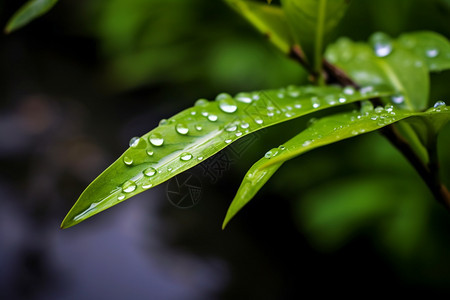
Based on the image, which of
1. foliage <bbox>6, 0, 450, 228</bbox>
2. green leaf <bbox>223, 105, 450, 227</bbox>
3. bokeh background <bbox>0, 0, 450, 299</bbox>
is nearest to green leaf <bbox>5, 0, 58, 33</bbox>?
foliage <bbox>6, 0, 450, 228</bbox>

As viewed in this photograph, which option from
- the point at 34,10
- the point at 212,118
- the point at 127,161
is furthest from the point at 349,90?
the point at 34,10

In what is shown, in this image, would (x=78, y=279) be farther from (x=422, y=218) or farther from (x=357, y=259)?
(x=422, y=218)

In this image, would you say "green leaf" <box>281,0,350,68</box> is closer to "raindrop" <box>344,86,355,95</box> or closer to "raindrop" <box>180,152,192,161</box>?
"raindrop" <box>344,86,355,95</box>

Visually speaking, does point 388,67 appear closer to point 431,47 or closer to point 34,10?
point 431,47

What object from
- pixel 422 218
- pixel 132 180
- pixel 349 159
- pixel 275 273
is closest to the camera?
pixel 132 180

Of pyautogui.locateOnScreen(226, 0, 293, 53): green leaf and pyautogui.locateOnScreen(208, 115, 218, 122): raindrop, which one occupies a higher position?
pyautogui.locateOnScreen(226, 0, 293, 53): green leaf

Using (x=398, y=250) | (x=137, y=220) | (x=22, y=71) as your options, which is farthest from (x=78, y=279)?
(x=22, y=71)

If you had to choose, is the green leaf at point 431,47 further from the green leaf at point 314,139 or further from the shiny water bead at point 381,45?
the green leaf at point 314,139

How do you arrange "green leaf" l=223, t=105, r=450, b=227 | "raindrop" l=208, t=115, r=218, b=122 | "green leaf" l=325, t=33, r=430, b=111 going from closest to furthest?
"green leaf" l=223, t=105, r=450, b=227 < "raindrop" l=208, t=115, r=218, b=122 < "green leaf" l=325, t=33, r=430, b=111
